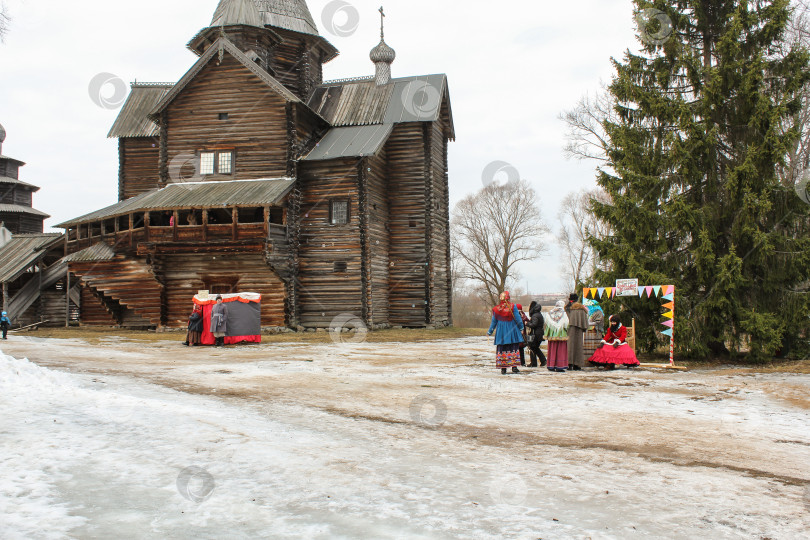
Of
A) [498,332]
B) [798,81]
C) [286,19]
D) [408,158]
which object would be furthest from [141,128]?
[798,81]

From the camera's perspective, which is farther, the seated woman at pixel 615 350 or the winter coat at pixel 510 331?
the seated woman at pixel 615 350

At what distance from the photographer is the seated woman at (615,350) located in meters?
13.5

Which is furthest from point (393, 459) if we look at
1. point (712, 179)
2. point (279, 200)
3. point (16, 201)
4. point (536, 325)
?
point (16, 201)

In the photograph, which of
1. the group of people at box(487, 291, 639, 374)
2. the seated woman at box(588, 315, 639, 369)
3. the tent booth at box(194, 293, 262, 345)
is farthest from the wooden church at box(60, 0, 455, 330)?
the seated woman at box(588, 315, 639, 369)

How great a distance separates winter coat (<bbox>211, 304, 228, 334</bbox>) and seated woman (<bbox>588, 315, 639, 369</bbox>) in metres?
10.9

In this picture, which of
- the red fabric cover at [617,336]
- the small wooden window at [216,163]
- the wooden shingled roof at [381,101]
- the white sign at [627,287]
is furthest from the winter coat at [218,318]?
the wooden shingled roof at [381,101]

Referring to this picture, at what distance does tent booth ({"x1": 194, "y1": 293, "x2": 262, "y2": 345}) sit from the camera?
18.6 meters

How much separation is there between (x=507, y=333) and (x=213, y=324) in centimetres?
982

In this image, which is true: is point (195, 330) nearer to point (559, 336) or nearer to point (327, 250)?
point (327, 250)

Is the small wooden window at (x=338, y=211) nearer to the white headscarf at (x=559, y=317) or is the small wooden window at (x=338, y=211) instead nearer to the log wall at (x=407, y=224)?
the log wall at (x=407, y=224)

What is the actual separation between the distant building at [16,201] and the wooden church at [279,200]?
885 inches

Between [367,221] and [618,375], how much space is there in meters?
17.6

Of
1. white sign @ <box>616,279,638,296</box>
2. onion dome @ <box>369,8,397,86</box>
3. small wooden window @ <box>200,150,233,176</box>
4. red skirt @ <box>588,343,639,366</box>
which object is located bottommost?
red skirt @ <box>588,343,639,366</box>

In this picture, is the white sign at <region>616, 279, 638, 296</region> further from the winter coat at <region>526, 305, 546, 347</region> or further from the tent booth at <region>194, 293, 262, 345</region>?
the tent booth at <region>194, 293, 262, 345</region>
